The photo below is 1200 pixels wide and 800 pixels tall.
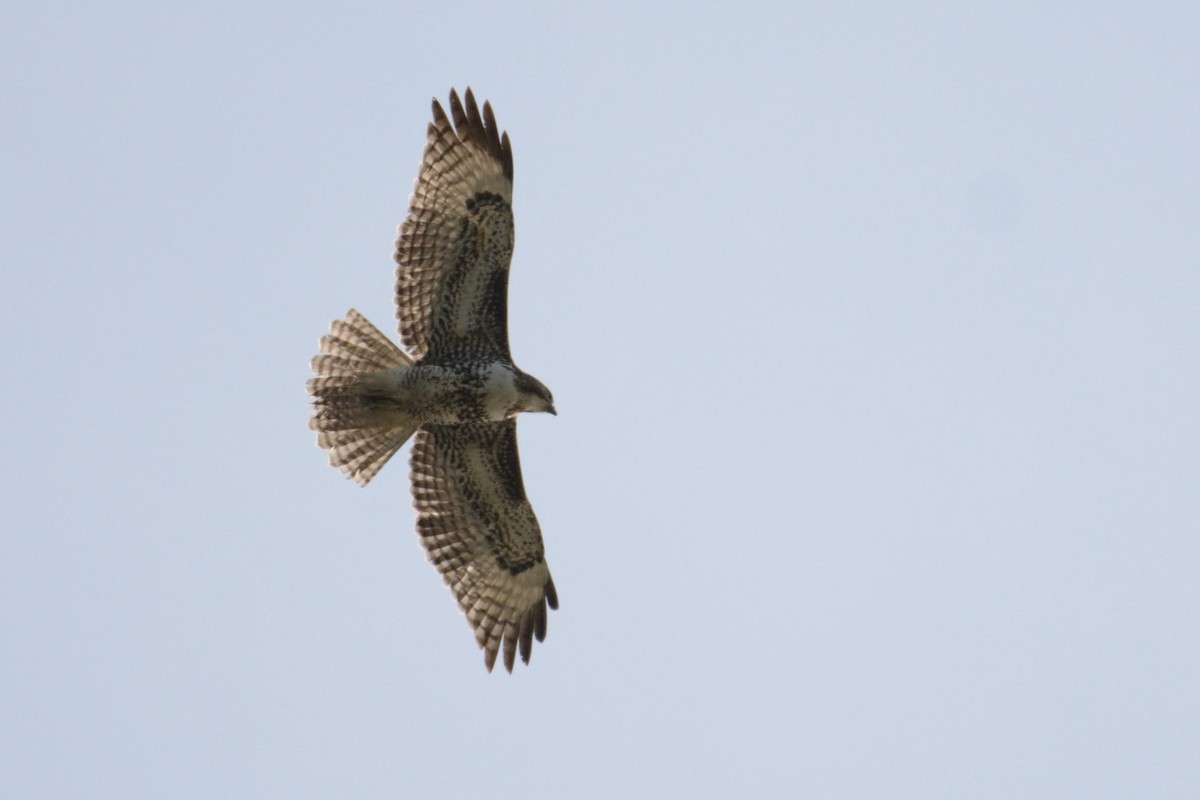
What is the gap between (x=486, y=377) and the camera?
13.2 metres

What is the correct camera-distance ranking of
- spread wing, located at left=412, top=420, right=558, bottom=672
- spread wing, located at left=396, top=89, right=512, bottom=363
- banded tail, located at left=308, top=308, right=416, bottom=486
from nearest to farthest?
spread wing, located at left=396, top=89, right=512, bottom=363 → banded tail, located at left=308, top=308, right=416, bottom=486 → spread wing, located at left=412, top=420, right=558, bottom=672

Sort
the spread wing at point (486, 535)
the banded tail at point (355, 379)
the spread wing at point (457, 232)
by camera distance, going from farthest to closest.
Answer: the spread wing at point (486, 535), the banded tail at point (355, 379), the spread wing at point (457, 232)

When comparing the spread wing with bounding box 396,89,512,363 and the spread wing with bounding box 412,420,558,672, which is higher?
the spread wing with bounding box 396,89,512,363

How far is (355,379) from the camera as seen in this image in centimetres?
1325

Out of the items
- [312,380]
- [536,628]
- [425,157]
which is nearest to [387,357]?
[312,380]

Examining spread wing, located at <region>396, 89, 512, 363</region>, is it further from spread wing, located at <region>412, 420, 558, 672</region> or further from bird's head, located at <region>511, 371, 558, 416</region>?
spread wing, located at <region>412, 420, 558, 672</region>

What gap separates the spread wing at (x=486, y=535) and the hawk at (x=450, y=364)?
1 centimetres

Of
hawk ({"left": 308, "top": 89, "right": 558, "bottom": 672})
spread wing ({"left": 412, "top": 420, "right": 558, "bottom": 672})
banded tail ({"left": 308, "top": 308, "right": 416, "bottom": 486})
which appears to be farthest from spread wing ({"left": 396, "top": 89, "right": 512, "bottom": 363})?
spread wing ({"left": 412, "top": 420, "right": 558, "bottom": 672})

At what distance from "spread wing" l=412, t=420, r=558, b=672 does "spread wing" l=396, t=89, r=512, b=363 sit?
2.89 ft

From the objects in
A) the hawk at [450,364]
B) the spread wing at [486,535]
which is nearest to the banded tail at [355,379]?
the hawk at [450,364]

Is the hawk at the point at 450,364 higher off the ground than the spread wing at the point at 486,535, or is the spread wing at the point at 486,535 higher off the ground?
the hawk at the point at 450,364

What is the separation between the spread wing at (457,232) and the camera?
13062 millimetres

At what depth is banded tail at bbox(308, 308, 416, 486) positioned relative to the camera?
13250 mm

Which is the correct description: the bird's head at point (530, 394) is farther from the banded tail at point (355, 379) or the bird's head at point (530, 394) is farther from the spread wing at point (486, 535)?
the banded tail at point (355, 379)
